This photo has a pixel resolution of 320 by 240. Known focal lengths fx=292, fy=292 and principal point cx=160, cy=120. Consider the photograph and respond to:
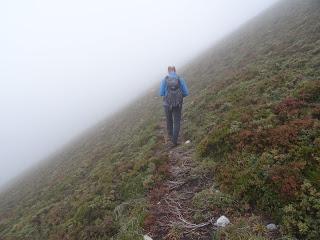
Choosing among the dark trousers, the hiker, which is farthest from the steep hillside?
the hiker

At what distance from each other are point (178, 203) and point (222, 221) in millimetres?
1710

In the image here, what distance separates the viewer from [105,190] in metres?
11.3

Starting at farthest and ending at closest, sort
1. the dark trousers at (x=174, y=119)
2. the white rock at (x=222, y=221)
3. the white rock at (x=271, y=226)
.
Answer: the dark trousers at (x=174, y=119)
the white rock at (x=222, y=221)
the white rock at (x=271, y=226)

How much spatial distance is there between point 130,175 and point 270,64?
10272 mm

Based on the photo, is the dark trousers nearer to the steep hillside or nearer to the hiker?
the hiker

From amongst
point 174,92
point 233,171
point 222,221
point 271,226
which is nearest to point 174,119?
point 174,92

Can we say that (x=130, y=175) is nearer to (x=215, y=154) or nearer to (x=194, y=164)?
(x=194, y=164)

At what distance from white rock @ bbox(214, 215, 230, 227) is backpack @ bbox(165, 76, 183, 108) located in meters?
5.94

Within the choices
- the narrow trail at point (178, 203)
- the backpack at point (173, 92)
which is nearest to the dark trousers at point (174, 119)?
the backpack at point (173, 92)

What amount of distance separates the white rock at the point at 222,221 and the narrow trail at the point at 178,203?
0.16 meters

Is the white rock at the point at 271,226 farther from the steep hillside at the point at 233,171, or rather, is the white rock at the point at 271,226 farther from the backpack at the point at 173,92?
the backpack at the point at 173,92

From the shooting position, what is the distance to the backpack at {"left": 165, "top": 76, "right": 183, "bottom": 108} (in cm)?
1177

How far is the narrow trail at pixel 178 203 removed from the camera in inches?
267

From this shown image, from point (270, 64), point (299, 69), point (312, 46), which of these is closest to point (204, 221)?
point (299, 69)
